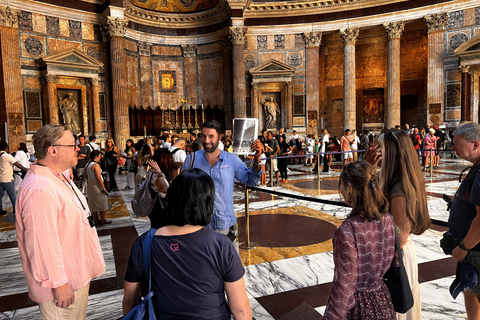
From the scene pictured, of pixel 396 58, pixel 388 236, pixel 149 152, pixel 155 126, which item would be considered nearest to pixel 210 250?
pixel 388 236

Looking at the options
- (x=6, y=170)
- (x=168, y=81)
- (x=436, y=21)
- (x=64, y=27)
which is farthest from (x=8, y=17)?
(x=436, y=21)

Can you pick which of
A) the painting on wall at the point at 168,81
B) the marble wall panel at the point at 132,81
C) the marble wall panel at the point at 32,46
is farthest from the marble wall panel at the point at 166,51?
the marble wall panel at the point at 32,46

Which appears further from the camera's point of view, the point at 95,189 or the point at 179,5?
the point at 179,5

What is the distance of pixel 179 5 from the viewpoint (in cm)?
2094

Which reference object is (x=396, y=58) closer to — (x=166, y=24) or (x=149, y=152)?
(x=166, y=24)

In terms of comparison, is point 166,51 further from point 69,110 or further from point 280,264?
point 280,264

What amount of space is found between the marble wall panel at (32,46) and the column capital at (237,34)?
930cm

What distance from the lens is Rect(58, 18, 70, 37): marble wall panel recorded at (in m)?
15.9

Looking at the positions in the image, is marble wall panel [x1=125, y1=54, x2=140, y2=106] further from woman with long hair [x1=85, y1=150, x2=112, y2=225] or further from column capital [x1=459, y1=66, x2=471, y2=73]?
column capital [x1=459, y1=66, x2=471, y2=73]

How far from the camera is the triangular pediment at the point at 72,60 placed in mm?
14875

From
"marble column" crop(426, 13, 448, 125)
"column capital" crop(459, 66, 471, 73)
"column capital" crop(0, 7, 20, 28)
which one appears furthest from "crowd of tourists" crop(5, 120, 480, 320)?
"marble column" crop(426, 13, 448, 125)

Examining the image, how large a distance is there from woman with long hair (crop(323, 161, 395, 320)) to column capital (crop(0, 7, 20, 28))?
17234 millimetres

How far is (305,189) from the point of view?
9031 mm

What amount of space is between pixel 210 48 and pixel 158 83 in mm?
3927
